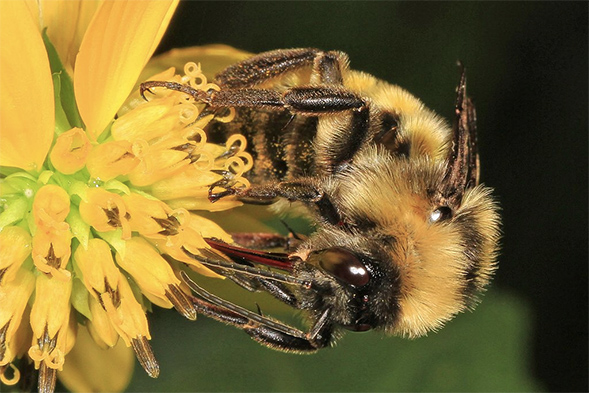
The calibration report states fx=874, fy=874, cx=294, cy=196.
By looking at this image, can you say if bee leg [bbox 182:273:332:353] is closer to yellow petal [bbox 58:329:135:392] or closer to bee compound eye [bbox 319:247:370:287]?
bee compound eye [bbox 319:247:370:287]

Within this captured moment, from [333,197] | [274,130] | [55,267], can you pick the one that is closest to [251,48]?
[274,130]

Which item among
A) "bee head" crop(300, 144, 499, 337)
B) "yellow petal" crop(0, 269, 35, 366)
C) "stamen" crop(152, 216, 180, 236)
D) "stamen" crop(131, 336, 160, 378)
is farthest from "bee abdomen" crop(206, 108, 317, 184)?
"yellow petal" crop(0, 269, 35, 366)

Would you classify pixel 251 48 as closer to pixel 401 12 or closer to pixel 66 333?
pixel 401 12

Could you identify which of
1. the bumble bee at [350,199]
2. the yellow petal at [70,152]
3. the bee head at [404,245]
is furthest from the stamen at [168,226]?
the bee head at [404,245]

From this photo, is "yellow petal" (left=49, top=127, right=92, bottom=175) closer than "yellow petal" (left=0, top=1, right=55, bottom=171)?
No

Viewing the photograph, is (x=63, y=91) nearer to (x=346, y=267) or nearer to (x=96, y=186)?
(x=96, y=186)
